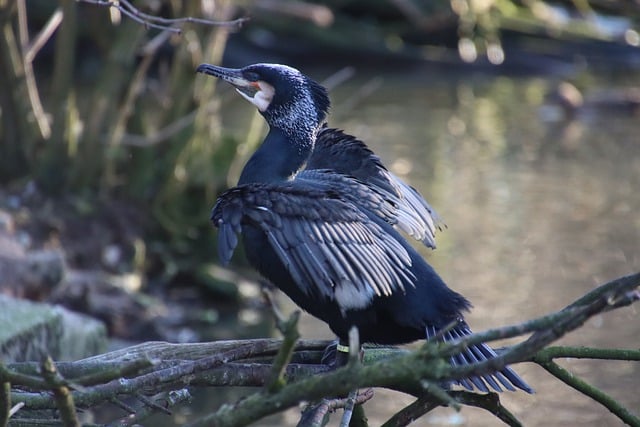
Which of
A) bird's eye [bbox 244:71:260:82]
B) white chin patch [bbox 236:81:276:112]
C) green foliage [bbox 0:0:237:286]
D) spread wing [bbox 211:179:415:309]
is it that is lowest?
spread wing [bbox 211:179:415:309]

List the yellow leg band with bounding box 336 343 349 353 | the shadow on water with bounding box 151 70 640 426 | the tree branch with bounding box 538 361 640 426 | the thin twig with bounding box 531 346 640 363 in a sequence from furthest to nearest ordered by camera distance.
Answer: the shadow on water with bounding box 151 70 640 426 → the yellow leg band with bounding box 336 343 349 353 → the tree branch with bounding box 538 361 640 426 → the thin twig with bounding box 531 346 640 363

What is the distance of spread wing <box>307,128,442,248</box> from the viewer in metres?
4.44

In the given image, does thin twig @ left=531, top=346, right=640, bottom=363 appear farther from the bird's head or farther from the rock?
the rock

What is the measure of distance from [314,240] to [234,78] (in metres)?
0.91

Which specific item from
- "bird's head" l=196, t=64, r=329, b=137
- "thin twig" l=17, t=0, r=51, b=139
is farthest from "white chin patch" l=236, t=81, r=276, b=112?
"thin twig" l=17, t=0, r=51, b=139

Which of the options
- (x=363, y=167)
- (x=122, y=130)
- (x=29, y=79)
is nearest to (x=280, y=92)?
(x=363, y=167)

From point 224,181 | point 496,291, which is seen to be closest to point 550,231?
point 496,291

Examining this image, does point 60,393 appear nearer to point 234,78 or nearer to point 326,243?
point 326,243

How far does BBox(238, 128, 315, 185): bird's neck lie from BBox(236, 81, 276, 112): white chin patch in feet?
0.37

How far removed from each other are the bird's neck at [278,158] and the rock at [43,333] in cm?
158

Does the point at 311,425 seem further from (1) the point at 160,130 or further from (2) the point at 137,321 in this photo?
(1) the point at 160,130

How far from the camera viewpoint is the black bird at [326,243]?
3645mm

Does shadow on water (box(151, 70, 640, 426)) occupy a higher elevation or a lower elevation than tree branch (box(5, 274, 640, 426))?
higher

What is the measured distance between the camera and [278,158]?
166 inches
